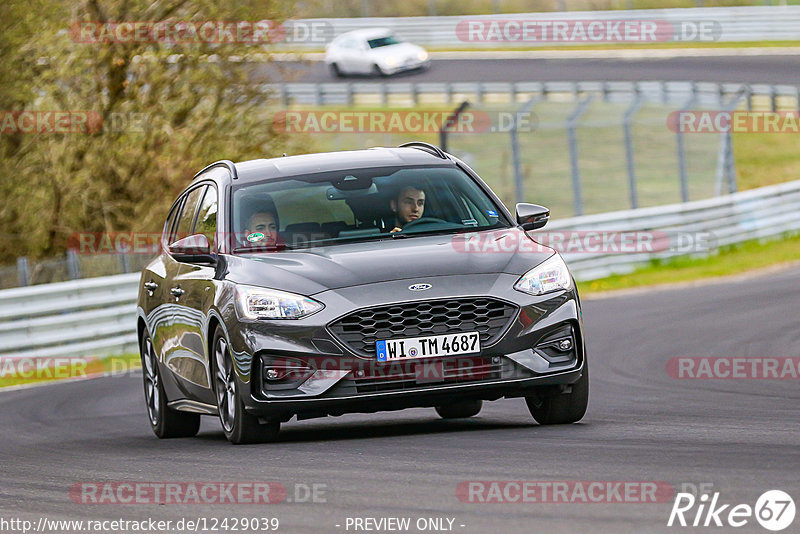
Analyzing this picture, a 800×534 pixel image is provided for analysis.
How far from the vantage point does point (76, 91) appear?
23.2 meters

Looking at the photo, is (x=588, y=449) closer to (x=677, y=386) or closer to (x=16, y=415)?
(x=677, y=386)

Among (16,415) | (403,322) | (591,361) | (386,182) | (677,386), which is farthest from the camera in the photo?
(591,361)

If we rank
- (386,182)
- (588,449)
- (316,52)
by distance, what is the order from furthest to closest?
(316,52) < (386,182) < (588,449)

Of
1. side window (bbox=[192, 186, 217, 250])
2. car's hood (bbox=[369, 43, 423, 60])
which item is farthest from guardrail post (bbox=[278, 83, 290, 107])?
side window (bbox=[192, 186, 217, 250])

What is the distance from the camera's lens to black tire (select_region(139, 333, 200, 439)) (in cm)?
1094

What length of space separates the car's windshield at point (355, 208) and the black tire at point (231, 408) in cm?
67

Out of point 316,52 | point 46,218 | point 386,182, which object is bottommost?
point 316,52

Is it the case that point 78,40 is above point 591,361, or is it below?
above

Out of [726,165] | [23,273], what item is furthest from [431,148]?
[726,165]

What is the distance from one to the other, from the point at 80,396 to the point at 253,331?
7140mm

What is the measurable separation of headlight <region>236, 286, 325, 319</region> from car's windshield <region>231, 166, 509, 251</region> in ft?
2.19

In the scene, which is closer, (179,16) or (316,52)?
(179,16)

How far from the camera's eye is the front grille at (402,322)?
8461mm

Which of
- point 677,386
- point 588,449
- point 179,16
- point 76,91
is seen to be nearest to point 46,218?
point 76,91
